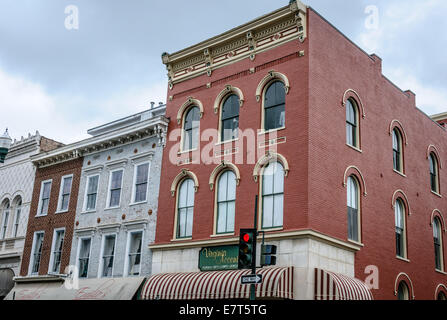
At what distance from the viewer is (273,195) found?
71.6 feet

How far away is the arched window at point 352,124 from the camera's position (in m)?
23.9

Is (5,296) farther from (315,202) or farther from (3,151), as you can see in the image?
(315,202)

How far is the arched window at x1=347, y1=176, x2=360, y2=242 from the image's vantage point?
74.6 ft

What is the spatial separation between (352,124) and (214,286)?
9.12m

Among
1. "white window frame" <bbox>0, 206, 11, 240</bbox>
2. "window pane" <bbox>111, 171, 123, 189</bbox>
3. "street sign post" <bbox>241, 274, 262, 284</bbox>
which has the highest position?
"window pane" <bbox>111, 171, 123, 189</bbox>

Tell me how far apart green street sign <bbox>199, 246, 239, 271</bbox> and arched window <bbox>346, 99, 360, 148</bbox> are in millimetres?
6747

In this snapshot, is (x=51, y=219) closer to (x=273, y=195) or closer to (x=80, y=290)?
(x=80, y=290)

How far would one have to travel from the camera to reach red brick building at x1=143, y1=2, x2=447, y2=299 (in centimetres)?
2106

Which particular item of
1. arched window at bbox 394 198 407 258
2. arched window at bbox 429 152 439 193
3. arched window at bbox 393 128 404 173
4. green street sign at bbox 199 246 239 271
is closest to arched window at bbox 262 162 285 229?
green street sign at bbox 199 246 239 271

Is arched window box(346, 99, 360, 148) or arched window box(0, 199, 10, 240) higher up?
arched window box(346, 99, 360, 148)

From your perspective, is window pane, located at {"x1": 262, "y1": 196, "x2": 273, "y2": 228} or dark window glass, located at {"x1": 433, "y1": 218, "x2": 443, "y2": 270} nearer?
window pane, located at {"x1": 262, "y1": 196, "x2": 273, "y2": 228}

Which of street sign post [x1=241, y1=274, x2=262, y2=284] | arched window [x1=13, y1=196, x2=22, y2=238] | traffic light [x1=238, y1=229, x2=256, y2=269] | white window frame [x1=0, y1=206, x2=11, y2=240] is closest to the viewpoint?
traffic light [x1=238, y1=229, x2=256, y2=269]

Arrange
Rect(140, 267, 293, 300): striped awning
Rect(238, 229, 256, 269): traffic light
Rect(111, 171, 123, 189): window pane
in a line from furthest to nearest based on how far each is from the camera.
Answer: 1. Rect(111, 171, 123, 189): window pane
2. Rect(140, 267, 293, 300): striped awning
3. Rect(238, 229, 256, 269): traffic light

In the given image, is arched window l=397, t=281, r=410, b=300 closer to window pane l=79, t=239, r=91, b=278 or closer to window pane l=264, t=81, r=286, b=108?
window pane l=264, t=81, r=286, b=108
